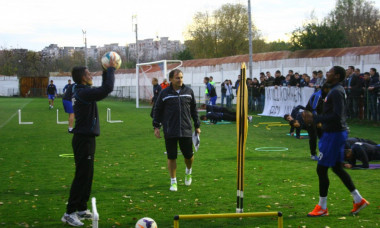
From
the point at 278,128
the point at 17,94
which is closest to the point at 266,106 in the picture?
the point at 278,128

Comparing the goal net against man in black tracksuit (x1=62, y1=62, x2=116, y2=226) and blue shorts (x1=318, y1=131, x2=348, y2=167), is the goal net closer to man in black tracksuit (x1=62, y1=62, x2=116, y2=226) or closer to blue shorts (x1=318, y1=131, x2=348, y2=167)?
man in black tracksuit (x1=62, y1=62, x2=116, y2=226)

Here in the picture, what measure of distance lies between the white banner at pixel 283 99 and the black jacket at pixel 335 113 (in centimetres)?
1702

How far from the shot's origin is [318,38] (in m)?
38.9

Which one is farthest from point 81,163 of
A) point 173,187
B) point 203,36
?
point 203,36

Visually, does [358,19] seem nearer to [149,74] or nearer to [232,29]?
[232,29]

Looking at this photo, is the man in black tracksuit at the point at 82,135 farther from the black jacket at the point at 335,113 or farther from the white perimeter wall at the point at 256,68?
the white perimeter wall at the point at 256,68

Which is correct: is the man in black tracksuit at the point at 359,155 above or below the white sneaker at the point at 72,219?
above

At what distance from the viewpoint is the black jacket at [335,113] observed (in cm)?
685

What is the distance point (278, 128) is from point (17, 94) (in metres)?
68.8

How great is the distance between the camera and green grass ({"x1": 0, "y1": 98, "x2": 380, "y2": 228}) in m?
6.94

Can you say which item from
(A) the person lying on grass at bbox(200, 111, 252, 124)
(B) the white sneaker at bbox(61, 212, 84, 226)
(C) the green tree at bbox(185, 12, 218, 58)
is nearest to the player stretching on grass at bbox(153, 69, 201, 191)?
(B) the white sneaker at bbox(61, 212, 84, 226)

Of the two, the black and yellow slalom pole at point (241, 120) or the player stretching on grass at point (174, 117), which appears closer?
the black and yellow slalom pole at point (241, 120)

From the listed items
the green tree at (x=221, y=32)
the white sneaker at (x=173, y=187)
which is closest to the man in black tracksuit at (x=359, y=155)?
the white sneaker at (x=173, y=187)

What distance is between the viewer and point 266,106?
28.6m
